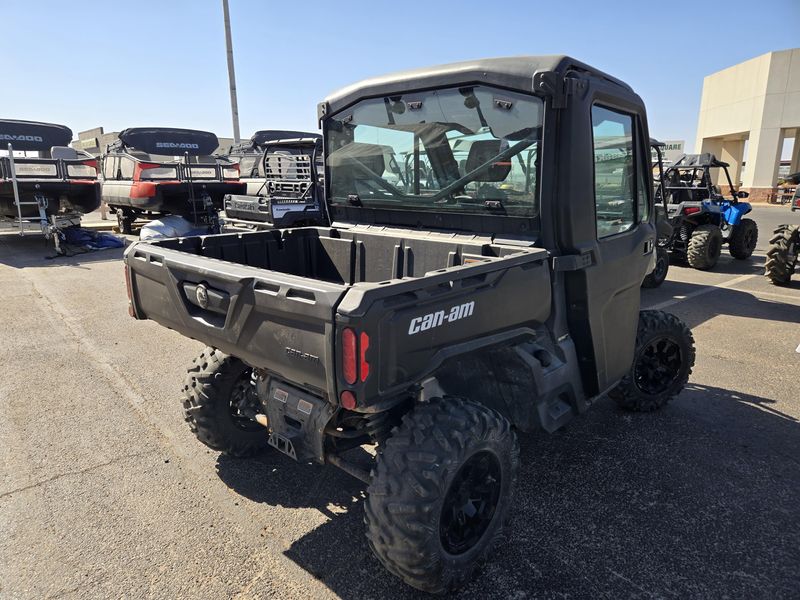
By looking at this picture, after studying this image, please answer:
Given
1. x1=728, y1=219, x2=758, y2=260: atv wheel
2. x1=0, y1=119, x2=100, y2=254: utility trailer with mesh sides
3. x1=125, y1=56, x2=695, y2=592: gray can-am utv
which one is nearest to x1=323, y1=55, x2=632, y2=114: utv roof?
x1=125, y1=56, x2=695, y2=592: gray can-am utv

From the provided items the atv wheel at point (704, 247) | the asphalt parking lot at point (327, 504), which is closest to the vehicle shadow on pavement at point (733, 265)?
the atv wheel at point (704, 247)

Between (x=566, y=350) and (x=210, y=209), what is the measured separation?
11936 millimetres

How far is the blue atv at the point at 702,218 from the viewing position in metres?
10.5

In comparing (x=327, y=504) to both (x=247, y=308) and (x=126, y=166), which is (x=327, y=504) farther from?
(x=126, y=166)

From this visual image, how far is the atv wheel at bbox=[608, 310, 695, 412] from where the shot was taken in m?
4.04

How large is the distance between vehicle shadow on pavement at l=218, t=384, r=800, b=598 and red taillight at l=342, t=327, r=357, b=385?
116 centimetres

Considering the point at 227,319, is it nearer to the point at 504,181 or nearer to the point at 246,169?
the point at 504,181

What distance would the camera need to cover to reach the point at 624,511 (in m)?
3.02

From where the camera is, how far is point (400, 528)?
2.15 metres

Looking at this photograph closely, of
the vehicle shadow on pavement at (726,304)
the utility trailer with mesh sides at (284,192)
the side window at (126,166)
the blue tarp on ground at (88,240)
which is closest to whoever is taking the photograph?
the vehicle shadow on pavement at (726,304)

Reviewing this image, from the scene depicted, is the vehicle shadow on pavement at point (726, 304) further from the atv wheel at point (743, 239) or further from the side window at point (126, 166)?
the side window at point (126, 166)

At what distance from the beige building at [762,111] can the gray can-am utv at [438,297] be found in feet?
106

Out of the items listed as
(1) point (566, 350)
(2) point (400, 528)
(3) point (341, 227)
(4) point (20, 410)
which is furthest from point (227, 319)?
(4) point (20, 410)

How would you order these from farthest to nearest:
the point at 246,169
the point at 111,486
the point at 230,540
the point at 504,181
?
the point at 246,169
the point at 111,486
the point at 504,181
the point at 230,540
